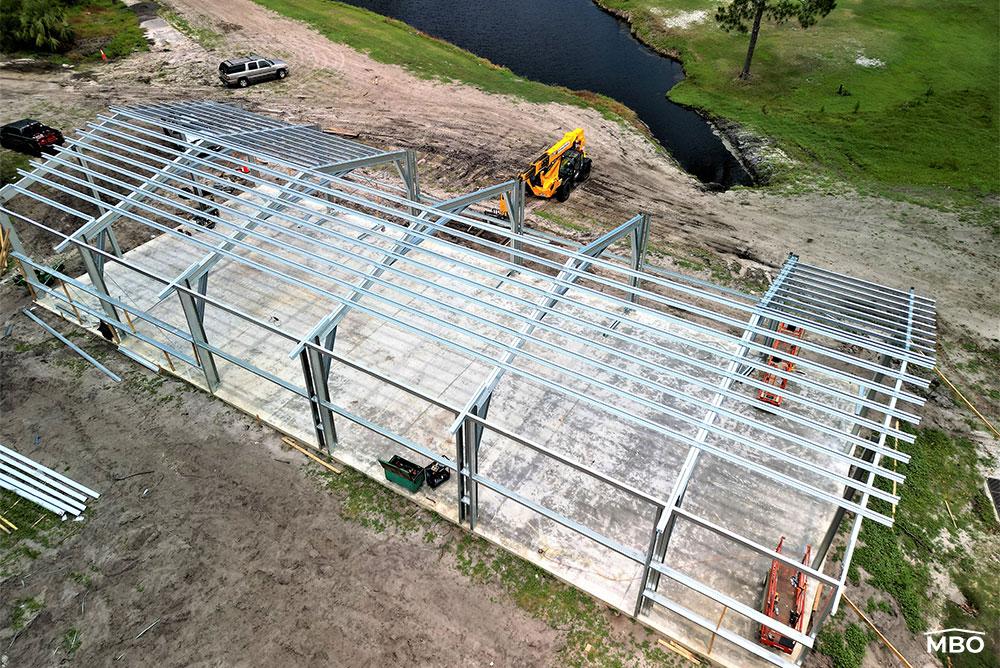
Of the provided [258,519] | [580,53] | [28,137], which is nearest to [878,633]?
[258,519]

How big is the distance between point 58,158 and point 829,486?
25.1 metres

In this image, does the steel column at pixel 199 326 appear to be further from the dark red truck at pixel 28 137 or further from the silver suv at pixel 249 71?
the silver suv at pixel 249 71

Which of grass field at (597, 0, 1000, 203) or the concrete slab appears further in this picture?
grass field at (597, 0, 1000, 203)

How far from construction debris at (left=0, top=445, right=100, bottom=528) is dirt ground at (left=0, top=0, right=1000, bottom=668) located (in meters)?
0.36

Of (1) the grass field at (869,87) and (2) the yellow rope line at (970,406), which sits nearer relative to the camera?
(2) the yellow rope line at (970,406)

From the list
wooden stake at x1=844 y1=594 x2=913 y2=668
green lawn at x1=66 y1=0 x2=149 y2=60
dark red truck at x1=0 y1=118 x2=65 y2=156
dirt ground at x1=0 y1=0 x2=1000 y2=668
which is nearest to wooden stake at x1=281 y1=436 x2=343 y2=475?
dirt ground at x1=0 y1=0 x2=1000 y2=668

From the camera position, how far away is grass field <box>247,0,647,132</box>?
35.0 metres

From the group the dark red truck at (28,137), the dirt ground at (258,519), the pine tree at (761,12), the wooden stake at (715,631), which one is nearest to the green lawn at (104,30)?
the dark red truck at (28,137)

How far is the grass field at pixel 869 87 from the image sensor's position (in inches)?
1142

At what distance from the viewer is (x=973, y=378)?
17.6m

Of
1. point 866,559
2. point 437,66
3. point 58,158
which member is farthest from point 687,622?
point 437,66

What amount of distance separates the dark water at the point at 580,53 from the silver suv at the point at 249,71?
15.4m

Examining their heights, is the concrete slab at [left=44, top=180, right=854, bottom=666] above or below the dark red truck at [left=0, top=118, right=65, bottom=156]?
below

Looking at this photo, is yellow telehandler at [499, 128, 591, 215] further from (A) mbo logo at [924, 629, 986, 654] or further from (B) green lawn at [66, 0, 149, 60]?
(B) green lawn at [66, 0, 149, 60]
